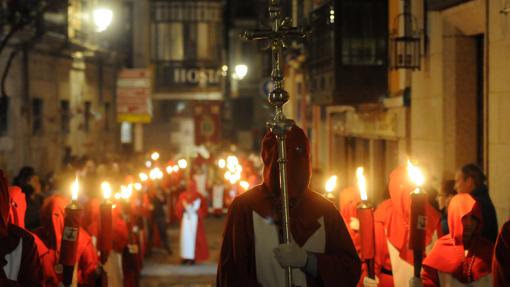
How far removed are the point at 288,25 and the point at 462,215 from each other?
95.4 inches

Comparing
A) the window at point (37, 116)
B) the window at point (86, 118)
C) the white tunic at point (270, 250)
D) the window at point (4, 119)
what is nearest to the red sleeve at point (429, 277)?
the white tunic at point (270, 250)

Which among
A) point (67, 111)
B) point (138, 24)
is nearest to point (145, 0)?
point (138, 24)

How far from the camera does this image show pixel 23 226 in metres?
7.24

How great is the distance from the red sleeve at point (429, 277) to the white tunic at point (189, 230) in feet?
37.0

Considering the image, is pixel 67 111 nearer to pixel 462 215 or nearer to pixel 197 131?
pixel 197 131

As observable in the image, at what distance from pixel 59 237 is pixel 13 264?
249cm

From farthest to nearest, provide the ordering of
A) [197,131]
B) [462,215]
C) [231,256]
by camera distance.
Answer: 1. [197,131]
2. [462,215]
3. [231,256]

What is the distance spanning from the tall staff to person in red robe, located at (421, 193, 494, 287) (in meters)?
2.36

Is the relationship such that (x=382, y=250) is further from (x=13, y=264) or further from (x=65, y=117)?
(x=65, y=117)

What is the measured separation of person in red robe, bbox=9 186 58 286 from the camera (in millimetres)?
7008

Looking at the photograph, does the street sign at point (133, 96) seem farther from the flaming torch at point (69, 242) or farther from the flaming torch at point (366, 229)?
the flaming torch at point (69, 242)

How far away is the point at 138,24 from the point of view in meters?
44.6

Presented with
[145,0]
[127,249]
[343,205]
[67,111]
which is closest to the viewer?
[343,205]

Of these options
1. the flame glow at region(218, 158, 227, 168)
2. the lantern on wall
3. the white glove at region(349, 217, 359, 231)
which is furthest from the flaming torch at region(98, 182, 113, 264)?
the flame glow at region(218, 158, 227, 168)
